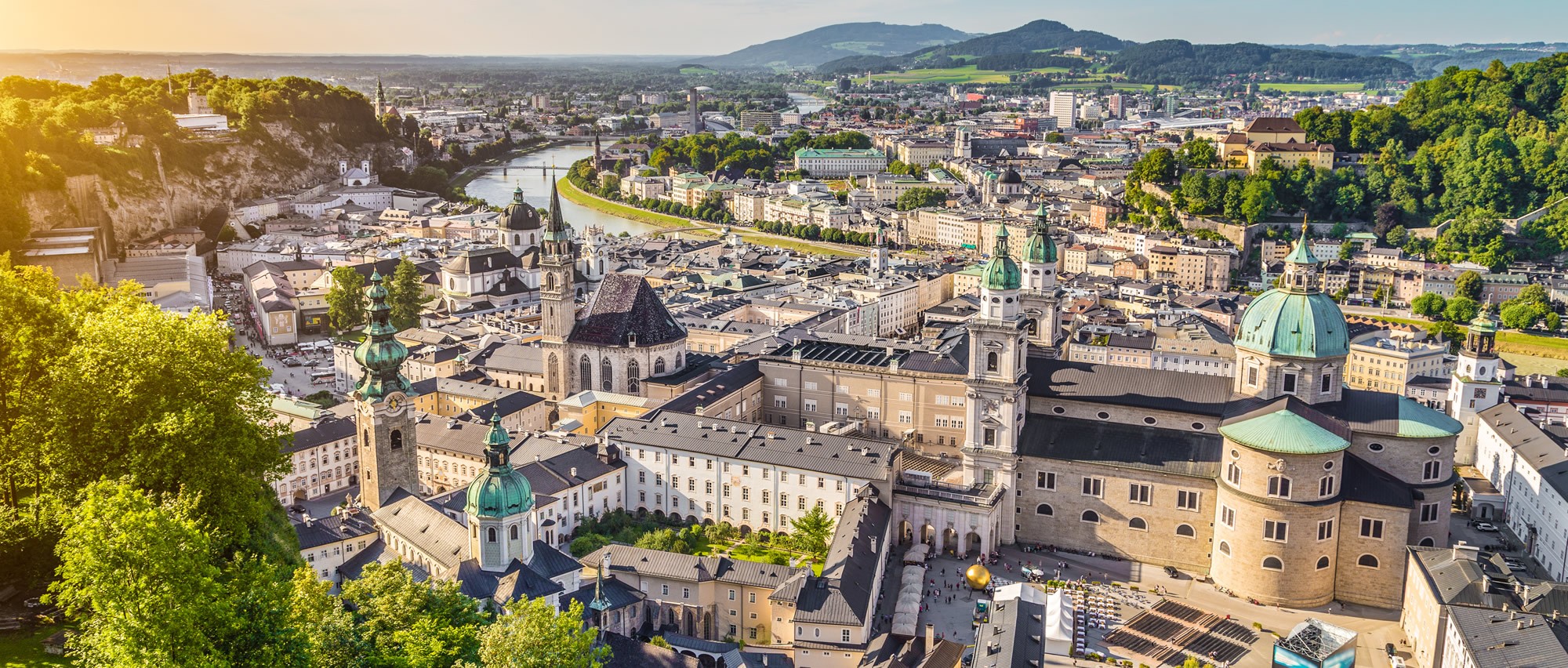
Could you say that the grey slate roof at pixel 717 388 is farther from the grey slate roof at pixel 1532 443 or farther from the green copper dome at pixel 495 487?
the grey slate roof at pixel 1532 443

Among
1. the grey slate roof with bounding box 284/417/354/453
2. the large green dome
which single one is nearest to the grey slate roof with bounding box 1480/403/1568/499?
the large green dome

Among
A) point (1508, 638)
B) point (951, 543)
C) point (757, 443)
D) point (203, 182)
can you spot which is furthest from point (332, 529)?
point (203, 182)

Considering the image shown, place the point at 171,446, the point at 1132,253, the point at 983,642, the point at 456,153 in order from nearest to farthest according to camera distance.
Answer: the point at 171,446 < the point at 983,642 < the point at 1132,253 < the point at 456,153

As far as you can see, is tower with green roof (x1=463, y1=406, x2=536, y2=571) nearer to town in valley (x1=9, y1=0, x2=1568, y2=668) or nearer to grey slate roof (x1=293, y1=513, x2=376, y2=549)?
town in valley (x1=9, y1=0, x2=1568, y2=668)

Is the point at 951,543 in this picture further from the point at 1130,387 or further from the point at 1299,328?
the point at 1299,328

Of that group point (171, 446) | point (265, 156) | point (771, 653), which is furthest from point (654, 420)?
point (265, 156)

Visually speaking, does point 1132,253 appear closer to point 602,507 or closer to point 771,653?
point 602,507
